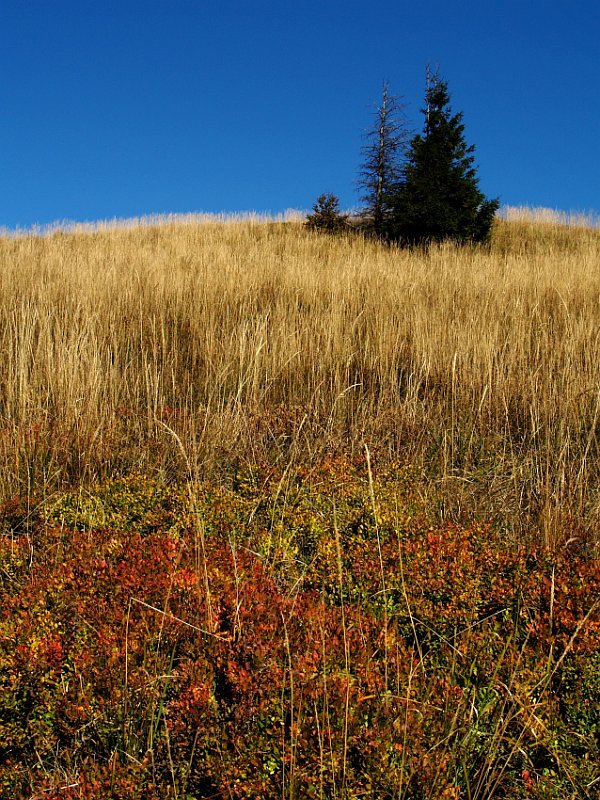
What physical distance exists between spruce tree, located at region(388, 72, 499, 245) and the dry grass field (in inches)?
485

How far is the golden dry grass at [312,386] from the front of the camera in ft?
10.4

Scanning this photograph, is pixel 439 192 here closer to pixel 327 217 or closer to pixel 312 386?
pixel 327 217

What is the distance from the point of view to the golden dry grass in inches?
124

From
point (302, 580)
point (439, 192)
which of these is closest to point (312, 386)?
point (302, 580)

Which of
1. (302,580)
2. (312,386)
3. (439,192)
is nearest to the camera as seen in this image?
(302,580)

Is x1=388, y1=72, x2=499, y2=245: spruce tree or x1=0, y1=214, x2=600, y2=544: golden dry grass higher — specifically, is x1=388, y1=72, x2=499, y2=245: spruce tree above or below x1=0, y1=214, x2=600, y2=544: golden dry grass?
above

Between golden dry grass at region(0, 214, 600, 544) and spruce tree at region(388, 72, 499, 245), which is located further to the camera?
spruce tree at region(388, 72, 499, 245)

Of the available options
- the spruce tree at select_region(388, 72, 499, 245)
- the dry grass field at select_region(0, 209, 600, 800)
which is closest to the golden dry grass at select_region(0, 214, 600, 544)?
the dry grass field at select_region(0, 209, 600, 800)

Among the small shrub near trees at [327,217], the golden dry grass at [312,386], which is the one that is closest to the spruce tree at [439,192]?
the small shrub near trees at [327,217]

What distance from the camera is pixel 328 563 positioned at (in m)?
2.14

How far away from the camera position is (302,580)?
2.13 m

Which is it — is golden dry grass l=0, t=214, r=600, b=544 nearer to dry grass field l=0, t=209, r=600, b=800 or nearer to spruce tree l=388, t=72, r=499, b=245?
dry grass field l=0, t=209, r=600, b=800

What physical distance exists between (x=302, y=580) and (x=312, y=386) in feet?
7.99

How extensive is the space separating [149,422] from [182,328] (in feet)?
7.76
